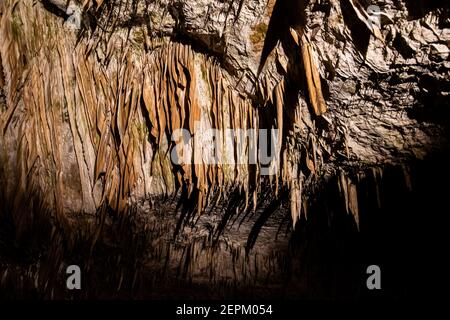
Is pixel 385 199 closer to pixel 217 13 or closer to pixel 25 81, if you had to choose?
pixel 217 13

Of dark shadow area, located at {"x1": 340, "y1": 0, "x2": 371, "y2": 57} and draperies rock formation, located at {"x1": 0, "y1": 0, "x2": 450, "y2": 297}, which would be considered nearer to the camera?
dark shadow area, located at {"x1": 340, "y1": 0, "x2": 371, "y2": 57}

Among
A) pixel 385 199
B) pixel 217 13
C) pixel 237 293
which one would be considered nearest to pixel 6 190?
pixel 217 13

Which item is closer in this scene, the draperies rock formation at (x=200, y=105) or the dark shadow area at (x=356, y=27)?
the dark shadow area at (x=356, y=27)

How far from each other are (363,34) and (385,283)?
162 cm

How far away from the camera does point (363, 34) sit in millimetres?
1226

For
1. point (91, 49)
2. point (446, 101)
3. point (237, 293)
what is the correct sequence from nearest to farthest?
1. point (446, 101)
2. point (91, 49)
3. point (237, 293)

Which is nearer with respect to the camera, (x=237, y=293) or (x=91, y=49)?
(x=91, y=49)

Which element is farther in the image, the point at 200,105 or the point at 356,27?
the point at 200,105

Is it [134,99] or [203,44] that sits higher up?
[203,44]

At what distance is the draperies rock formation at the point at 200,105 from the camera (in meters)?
→ 1.30

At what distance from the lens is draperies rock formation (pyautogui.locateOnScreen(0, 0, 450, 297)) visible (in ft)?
4.26

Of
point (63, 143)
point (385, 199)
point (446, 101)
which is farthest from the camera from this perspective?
point (385, 199)

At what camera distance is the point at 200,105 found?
1.55 metres

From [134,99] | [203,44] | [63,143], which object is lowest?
Answer: [63,143]
